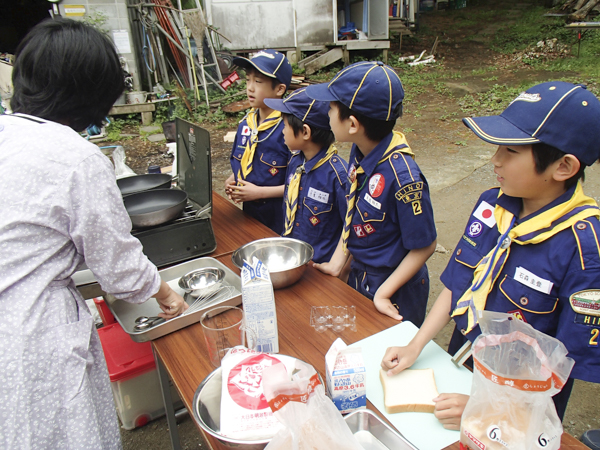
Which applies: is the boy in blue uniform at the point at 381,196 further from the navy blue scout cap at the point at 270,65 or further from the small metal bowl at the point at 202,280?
the navy blue scout cap at the point at 270,65

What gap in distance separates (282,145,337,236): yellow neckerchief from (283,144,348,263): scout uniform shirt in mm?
11

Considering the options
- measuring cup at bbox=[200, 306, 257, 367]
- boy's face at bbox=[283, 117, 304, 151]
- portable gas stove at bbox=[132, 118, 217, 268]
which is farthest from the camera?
boy's face at bbox=[283, 117, 304, 151]

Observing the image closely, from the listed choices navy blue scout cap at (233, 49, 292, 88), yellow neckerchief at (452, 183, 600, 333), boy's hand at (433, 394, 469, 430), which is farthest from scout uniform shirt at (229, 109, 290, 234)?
boy's hand at (433, 394, 469, 430)

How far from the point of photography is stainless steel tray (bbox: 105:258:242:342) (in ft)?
5.12

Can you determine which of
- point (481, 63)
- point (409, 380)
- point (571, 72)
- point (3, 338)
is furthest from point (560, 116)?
point (481, 63)

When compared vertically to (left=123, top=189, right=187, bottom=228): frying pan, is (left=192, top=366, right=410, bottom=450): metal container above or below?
below

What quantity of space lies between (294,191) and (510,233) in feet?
4.37

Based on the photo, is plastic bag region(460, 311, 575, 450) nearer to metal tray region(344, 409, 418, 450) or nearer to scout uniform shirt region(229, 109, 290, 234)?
metal tray region(344, 409, 418, 450)

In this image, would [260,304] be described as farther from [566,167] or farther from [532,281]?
[566,167]

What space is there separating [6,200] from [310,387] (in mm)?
976

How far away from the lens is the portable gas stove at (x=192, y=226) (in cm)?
204

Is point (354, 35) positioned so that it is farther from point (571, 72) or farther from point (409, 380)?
point (409, 380)

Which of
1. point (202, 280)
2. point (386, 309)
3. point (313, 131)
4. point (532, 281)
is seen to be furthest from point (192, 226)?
point (532, 281)

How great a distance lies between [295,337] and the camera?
1522 millimetres
